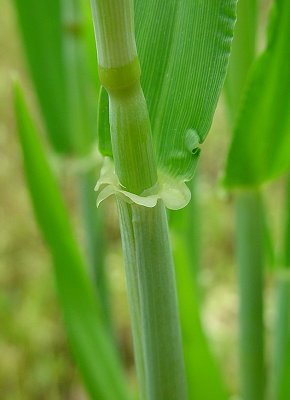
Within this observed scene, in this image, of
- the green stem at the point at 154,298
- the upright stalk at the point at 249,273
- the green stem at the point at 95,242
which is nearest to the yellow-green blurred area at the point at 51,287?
the green stem at the point at 95,242

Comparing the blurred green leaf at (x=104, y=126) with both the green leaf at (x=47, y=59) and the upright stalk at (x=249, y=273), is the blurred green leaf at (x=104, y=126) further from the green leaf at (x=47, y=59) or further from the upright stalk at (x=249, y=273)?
the green leaf at (x=47, y=59)

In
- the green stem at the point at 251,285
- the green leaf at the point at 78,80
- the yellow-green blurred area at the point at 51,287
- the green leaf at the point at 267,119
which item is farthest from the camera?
the yellow-green blurred area at the point at 51,287

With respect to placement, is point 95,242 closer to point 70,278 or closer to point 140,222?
point 70,278

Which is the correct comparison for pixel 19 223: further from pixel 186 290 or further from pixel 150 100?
pixel 150 100

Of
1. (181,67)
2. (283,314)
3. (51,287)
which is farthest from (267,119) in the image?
(51,287)

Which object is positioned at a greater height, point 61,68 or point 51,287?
point 61,68
